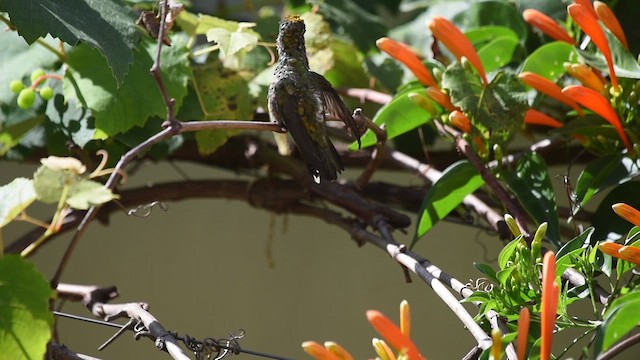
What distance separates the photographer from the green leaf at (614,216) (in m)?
0.81

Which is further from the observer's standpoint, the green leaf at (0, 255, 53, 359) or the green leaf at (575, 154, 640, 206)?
the green leaf at (575, 154, 640, 206)

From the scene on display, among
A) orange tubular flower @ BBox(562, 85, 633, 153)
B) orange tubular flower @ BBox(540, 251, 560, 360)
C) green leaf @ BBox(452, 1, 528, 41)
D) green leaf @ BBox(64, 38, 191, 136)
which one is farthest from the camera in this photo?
green leaf @ BBox(452, 1, 528, 41)

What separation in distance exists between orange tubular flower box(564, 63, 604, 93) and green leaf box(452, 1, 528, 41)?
26 cm

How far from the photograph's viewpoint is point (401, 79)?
Answer: 1.07 metres

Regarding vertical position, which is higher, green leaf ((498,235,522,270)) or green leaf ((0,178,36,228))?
green leaf ((0,178,36,228))

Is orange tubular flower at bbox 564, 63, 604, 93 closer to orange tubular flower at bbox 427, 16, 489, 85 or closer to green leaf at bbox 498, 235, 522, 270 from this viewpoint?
orange tubular flower at bbox 427, 16, 489, 85

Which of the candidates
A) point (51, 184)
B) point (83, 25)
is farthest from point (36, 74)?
point (51, 184)

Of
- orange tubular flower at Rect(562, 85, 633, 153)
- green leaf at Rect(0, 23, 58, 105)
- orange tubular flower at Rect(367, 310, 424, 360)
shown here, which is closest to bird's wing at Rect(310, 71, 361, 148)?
orange tubular flower at Rect(367, 310, 424, 360)

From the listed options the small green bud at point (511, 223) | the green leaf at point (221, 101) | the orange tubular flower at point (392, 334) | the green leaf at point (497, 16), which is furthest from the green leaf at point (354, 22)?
the orange tubular flower at point (392, 334)

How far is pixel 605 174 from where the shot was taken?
0.81m

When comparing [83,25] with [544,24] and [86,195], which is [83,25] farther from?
[544,24]

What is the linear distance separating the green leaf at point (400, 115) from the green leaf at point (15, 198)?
1.10 feet

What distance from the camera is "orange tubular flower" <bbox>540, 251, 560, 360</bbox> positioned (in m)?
0.52

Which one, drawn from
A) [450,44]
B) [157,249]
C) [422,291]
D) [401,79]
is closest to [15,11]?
[450,44]
